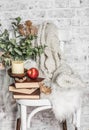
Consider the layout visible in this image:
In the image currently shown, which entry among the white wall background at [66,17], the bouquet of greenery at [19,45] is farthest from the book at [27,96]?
the white wall background at [66,17]

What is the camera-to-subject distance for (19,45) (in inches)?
78.3

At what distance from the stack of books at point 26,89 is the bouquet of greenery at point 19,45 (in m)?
0.27

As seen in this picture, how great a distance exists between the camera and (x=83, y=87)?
1.83m

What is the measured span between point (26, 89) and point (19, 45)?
0.38m

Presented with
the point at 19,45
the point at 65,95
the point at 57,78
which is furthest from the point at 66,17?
the point at 65,95

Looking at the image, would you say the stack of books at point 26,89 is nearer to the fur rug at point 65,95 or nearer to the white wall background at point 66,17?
the fur rug at point 65,95

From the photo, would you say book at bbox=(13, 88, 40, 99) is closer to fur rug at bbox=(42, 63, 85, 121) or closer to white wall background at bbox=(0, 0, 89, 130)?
fur rug at bbox=(42, 63, 85, 121)

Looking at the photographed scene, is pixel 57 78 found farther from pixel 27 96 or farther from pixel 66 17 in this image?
pixel 66 17

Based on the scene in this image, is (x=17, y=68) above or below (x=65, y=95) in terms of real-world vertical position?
above

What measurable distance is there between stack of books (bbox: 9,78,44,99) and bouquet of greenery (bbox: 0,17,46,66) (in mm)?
267

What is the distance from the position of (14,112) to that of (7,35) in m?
0.63

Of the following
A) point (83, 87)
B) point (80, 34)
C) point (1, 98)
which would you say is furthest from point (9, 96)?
point (80, 34)

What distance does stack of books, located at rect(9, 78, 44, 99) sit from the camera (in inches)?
68.1

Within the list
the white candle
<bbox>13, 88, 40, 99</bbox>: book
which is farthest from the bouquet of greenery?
<bbox>13, 88, 40, 99</bbox>: book
